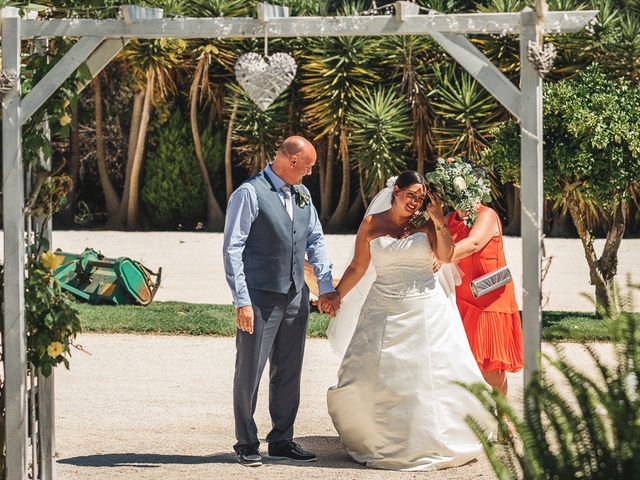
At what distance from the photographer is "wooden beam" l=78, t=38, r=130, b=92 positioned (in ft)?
17.3

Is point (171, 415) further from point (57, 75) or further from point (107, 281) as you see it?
point (107, 281)

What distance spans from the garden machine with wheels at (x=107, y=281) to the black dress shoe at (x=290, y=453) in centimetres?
560

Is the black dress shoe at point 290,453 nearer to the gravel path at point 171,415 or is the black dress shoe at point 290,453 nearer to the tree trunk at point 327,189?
the gravel path at point 171,415

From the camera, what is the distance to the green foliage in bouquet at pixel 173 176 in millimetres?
21094

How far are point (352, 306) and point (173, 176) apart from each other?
48.4ft

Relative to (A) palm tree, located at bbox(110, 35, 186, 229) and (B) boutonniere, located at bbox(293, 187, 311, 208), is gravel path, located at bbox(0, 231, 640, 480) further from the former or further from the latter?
(A) palm tree, located at bbox(110, 35, 186, 229)

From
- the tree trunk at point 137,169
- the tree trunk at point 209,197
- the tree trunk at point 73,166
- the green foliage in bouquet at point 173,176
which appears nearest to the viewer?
the tree trunk at point 137,169

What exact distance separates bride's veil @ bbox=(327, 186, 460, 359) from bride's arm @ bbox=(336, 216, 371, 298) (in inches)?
5.2

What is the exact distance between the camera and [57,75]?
5020mm

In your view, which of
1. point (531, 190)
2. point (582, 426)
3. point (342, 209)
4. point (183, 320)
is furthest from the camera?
point (342, 209)

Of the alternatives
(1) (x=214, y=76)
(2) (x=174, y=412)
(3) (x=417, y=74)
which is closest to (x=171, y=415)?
(2) (x=174, y=412)

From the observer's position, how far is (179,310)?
11344mm

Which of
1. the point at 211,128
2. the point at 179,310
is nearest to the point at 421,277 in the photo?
the point at 179,310

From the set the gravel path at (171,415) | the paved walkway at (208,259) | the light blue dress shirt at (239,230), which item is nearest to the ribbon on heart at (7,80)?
the light blue dress shirt at (239,230)
